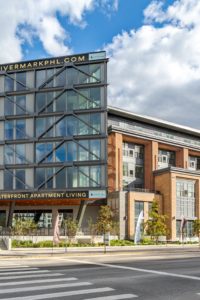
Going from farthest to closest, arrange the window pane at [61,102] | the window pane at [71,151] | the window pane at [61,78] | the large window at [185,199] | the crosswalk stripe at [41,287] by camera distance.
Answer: the large window at [185,199], the window pane at [61,78], the window pane at [61,102], the window pane at [71,151], the crosswalk stripe at [41,287]

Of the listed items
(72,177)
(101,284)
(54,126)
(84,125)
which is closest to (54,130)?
(54,126)

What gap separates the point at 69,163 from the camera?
6119 cm

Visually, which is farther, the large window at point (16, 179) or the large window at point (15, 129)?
the large window at point (15, 129)

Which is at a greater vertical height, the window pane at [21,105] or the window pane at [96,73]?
the window pane at [96,73]

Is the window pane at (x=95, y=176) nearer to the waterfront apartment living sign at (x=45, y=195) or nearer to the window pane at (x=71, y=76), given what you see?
the waterfront apartment living sign at (x=45, y=195)

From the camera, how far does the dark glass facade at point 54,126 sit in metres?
61.0

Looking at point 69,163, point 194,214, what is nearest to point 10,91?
point 69,163

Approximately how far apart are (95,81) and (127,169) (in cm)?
1697

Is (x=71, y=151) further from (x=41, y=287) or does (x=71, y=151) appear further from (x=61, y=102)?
(x=41, y=287)

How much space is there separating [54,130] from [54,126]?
57 centimetres

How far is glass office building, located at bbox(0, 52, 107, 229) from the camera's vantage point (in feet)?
200

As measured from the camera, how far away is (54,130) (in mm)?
62469

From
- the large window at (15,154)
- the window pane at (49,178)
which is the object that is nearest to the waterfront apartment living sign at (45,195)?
the window pane at (49,178)

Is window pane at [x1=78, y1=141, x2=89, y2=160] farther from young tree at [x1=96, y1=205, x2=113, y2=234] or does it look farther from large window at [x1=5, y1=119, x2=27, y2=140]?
large window at [x1=5, y1=119, x2=27, y2=140]
